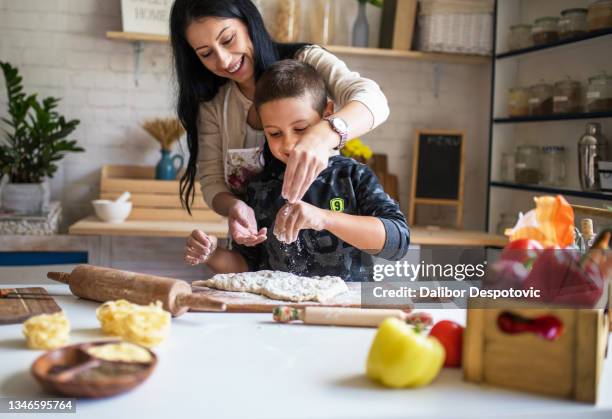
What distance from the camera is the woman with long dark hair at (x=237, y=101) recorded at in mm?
1515

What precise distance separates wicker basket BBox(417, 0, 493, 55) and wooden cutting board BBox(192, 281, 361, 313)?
244 centimetres

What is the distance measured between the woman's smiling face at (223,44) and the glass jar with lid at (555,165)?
1943mm

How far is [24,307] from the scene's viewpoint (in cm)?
131

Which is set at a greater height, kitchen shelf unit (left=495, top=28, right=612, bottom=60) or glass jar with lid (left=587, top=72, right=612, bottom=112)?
kitchen shelf unit (left=495, top=28, right=612, bottom=60)

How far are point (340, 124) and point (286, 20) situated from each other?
6.93 feet

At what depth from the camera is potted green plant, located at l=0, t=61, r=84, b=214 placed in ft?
10.4

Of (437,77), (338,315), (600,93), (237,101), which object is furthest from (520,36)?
(338,315)

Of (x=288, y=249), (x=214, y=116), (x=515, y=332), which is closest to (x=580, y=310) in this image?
(x=515, y=332)

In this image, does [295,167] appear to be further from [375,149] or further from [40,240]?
[375,149]

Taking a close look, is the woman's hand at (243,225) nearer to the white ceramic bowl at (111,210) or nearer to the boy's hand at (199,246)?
the boy's hand at (199,246)

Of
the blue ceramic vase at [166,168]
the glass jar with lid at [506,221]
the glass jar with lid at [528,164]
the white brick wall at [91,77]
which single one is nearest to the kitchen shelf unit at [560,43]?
the glass jar with lid at [528,164]

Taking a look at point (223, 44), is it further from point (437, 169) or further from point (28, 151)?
point (437, 169)

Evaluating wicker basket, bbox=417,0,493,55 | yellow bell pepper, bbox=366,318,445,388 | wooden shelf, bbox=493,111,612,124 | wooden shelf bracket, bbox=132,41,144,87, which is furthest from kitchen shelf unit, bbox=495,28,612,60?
yellow bell pepper, bbox=366,318,445,388

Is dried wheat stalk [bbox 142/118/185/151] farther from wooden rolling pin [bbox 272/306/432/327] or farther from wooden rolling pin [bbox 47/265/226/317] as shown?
wooden rolling pin [bbox 272/306/432/327]
